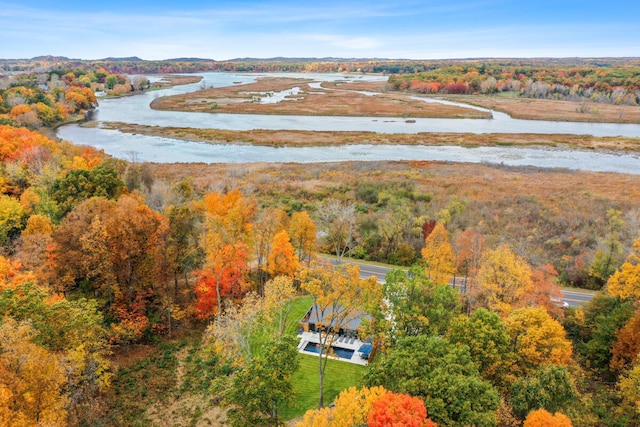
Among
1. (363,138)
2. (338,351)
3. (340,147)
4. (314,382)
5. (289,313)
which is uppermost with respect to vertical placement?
(363,138)

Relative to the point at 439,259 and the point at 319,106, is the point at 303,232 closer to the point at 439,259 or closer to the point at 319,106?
the point at 439,259

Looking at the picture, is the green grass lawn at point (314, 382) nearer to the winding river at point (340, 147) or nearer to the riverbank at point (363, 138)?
the winding river at point (340, 147)

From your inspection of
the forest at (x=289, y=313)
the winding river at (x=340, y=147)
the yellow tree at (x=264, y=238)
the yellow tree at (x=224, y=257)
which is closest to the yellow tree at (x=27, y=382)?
the forest at (x=289, y=313)

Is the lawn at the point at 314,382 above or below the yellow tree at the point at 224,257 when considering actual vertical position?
below

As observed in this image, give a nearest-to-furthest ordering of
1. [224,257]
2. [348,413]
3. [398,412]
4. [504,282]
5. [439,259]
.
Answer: [398,412], [348,413], [504,282], [439,259], [224,257]

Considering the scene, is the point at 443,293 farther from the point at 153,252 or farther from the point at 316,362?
the point at 153,252

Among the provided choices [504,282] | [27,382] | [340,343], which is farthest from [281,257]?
[27,382]

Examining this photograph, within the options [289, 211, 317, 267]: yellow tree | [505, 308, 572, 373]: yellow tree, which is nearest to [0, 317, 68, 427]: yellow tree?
[289, 211, 317, 267]: yellow tree
